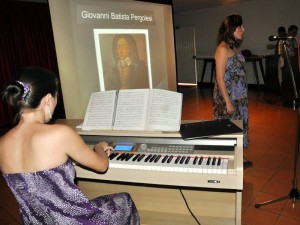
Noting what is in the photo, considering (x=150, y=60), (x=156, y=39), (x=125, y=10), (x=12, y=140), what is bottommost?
(x=12, y=140)

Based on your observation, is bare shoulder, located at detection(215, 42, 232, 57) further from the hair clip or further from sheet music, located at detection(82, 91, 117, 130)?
the hair clip

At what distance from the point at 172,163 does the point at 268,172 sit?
5.99ft

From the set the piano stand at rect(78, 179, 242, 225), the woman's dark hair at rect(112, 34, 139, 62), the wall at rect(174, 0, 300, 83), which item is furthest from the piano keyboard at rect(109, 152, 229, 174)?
the wall at rect(174, 0, 300, 83)

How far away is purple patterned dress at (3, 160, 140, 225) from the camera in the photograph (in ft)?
3.89

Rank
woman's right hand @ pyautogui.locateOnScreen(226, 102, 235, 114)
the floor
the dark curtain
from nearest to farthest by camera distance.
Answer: the floor, woman's right hand @ pyautogui.locateOnScreen(226, 102, 235, 114), the dark curtain

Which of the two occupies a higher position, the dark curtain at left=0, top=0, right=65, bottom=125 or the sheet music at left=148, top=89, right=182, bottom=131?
the dark curtain at left=0, top=0, right=65, bottom=125

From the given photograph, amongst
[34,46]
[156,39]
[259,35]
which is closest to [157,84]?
[156,39]

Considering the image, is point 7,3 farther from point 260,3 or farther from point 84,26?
point 260,3

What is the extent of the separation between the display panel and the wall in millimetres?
4984

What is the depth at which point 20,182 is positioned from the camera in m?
1.19

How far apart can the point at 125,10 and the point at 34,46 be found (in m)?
4.02

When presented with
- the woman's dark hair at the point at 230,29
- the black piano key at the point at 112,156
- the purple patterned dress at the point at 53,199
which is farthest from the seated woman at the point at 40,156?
the woman's dark hair at the point at 230,29

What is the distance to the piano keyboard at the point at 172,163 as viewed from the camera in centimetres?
150

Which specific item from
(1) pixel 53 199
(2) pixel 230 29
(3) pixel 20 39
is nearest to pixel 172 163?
(1) pixel 53 199
